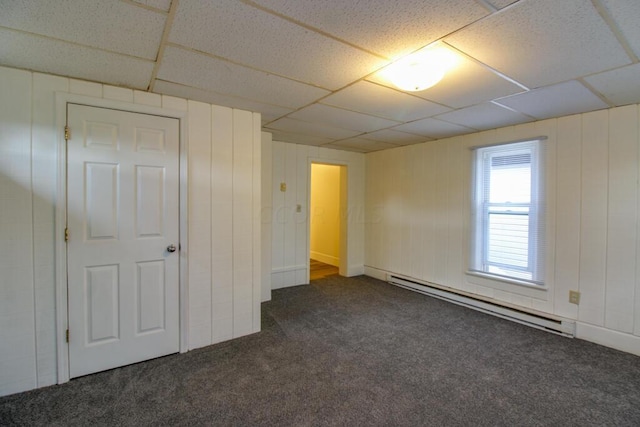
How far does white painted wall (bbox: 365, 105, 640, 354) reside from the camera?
270cm

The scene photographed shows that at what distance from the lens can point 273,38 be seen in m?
1.65

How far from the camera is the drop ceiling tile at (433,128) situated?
11.2 ft

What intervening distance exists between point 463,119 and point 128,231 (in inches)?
138

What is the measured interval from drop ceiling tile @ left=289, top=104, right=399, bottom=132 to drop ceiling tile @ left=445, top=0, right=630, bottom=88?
138 centimetres

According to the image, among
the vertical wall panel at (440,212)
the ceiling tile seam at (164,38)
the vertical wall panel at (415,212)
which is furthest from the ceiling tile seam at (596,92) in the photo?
the ceiling tile seam at (164,38)

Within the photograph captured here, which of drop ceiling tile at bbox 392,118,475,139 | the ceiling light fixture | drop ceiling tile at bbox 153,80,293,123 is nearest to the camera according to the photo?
the ceiling light fixture

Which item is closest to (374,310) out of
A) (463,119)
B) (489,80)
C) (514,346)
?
(514,346)

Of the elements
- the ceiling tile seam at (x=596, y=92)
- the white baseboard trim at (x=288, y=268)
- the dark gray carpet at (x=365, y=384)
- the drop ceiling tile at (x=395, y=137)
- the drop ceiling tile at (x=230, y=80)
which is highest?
the drop ceiling tile at (x=395, y=137)

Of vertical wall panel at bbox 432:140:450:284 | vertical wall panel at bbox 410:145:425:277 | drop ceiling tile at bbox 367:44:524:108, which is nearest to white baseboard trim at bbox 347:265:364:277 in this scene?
vertical wall panel at bbox 410:145:425:277

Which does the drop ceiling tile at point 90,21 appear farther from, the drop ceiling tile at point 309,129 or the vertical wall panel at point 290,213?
the vertical wall panel at point 290,213

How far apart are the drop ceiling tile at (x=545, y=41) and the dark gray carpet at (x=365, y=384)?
230cm

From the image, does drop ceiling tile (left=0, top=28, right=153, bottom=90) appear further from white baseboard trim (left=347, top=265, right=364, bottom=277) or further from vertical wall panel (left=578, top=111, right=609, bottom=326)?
white baseboard trim (left=347, top=265, right=364, bottom=277)

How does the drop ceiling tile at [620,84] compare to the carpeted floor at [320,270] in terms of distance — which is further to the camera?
the carpeted floor at [320,270]

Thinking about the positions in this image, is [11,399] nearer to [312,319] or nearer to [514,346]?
[312,319]
